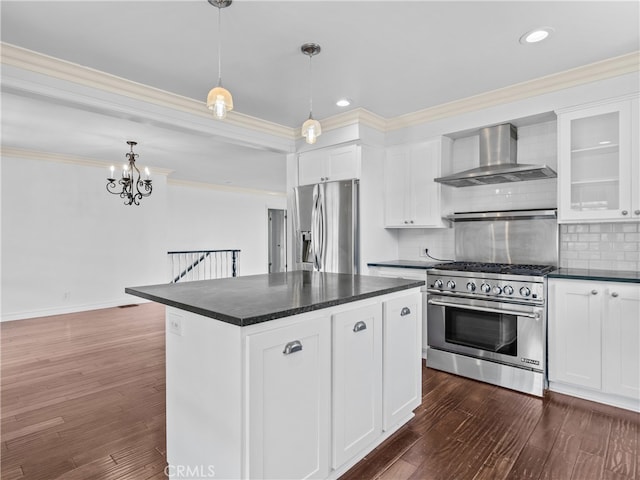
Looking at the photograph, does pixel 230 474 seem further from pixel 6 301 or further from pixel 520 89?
pixel 6 301

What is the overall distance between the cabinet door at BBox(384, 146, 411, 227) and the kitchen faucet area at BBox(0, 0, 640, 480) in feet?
0.09

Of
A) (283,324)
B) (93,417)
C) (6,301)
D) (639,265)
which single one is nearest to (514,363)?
(639,265)

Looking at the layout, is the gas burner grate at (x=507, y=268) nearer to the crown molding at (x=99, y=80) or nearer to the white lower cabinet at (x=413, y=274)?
the white lower cabinet at (x=413, y=274)

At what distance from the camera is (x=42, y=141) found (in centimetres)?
477

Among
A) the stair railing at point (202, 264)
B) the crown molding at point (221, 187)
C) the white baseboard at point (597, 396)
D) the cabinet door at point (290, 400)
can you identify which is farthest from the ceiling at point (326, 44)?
the stair railing at point (202, 264)

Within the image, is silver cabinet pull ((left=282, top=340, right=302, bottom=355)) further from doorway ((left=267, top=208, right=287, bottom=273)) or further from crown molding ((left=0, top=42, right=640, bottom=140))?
doorway ((left=267, top=208, right=287, bottom=273))

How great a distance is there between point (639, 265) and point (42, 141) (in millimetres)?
6827

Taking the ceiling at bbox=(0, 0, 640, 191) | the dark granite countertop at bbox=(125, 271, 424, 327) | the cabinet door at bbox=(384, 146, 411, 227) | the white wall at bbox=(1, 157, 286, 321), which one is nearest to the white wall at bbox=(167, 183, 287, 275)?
the white wall at bbox=(1, 157, 286, 321)

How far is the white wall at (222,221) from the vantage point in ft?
26.9

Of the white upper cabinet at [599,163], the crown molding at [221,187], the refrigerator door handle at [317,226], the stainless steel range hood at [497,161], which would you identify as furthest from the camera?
the crown molding at [221,187]

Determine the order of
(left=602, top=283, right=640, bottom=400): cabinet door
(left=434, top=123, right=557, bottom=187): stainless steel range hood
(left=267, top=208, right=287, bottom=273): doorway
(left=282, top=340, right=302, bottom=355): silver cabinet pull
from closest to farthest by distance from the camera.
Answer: (left=282, top=340, right=302, bottom=355): silver cabinet pull → (left=602, top=283, right=640, bottom=400): cabinet door → (left=434, top=123, right=557, bottom=187): stainless steel range hood → (left=267, top=208, right=287, bottom=273): doorway

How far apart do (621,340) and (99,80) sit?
4.38 metres

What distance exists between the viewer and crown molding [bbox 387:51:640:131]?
2688mm

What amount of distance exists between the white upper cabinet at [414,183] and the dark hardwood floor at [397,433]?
5.30ft
